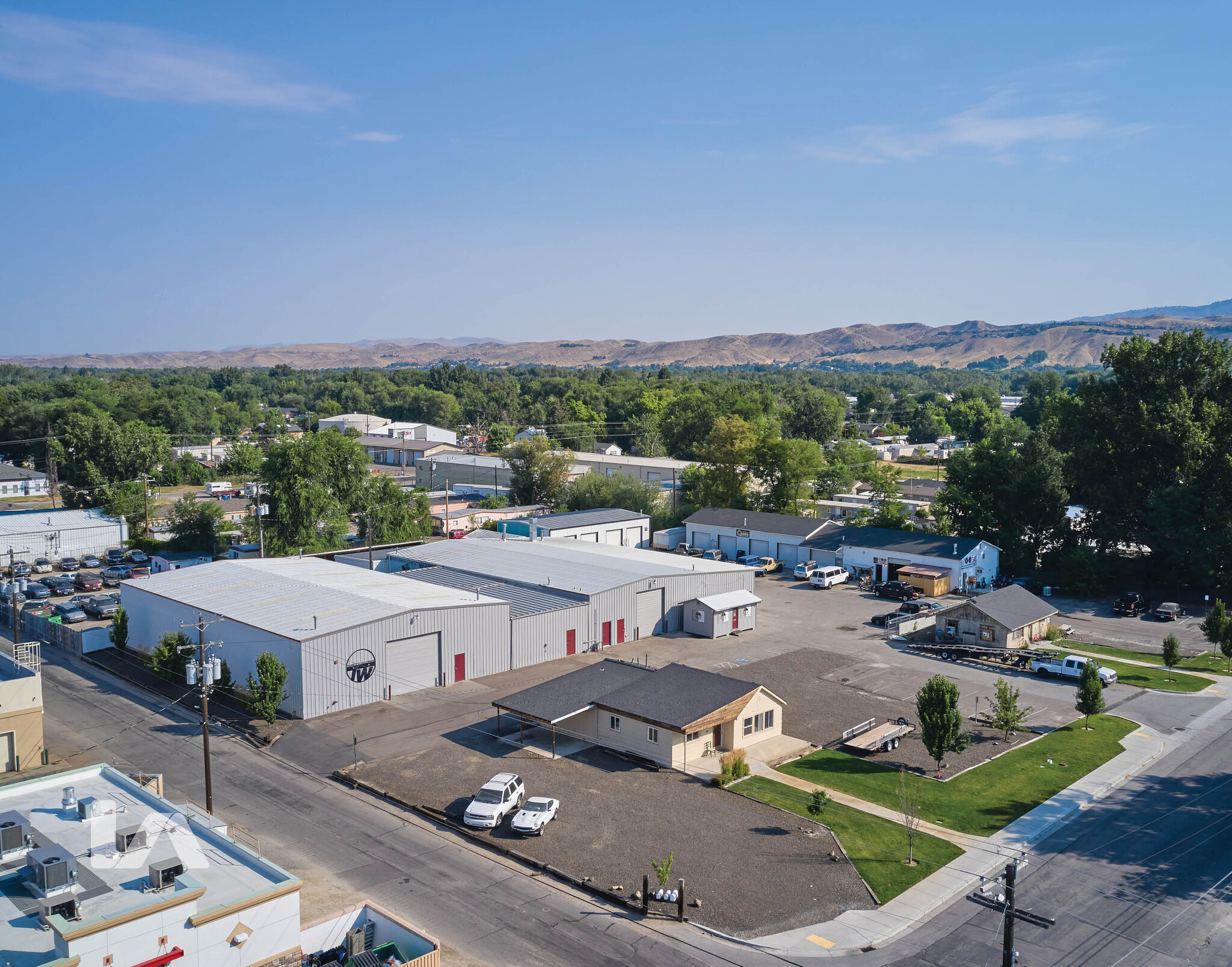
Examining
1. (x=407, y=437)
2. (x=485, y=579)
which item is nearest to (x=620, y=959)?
(x=485, y=579)

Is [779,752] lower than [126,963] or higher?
lower

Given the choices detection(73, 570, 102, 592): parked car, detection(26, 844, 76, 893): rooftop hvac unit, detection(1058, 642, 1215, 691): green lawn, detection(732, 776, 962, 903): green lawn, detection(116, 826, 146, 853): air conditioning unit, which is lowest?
detection(73, 570, 102, 592): parked car

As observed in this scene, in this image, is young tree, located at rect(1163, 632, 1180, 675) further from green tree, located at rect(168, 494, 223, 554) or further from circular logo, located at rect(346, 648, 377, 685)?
green tree, located at rect(168, 494, 223, 554)

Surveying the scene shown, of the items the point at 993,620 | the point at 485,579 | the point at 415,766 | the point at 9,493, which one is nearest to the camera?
the point at 415,766

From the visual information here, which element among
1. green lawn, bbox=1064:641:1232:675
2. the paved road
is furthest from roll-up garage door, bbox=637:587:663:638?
green lawn, bbox=1064:641:1232:675

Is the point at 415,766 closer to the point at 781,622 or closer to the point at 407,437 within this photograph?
the point at 781,622

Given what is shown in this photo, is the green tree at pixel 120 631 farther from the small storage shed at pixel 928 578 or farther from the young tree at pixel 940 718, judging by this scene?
the small storage shed at pixel 928 578

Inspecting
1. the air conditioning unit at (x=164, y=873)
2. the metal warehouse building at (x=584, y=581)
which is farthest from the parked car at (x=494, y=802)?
the metal warehouse building at (x=584, y=581)
